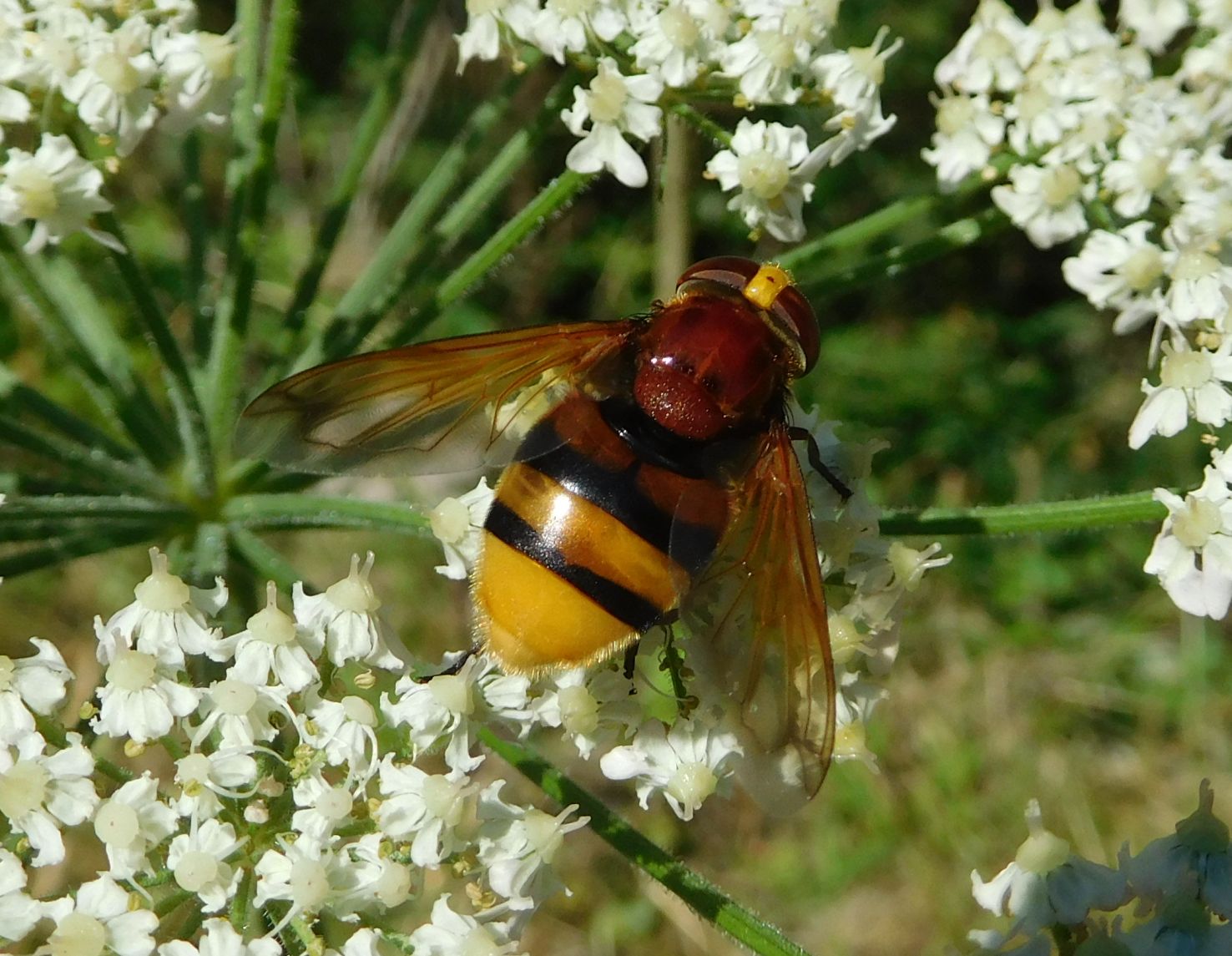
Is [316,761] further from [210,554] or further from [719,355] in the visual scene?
[719,355]

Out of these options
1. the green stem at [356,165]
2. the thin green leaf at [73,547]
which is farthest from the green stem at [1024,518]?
the thin green leaf at [73,547]

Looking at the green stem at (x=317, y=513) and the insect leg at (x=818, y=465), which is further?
the green stem at (x=317, y=513)

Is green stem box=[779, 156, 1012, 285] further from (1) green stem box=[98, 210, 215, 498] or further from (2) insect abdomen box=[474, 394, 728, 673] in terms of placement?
(1) green stem box=[98, 210, 215, 498]

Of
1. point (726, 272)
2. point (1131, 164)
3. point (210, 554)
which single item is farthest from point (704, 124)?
point (210, 554)

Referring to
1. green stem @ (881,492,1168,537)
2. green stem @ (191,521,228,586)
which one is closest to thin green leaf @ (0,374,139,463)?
green stem @ (191,521,228,586)

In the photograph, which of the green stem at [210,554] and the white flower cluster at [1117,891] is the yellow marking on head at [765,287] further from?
the green stem at [210,554]

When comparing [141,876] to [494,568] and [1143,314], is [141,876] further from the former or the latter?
[1143,314]

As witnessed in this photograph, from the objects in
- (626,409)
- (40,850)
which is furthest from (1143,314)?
(40,850)
